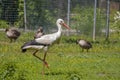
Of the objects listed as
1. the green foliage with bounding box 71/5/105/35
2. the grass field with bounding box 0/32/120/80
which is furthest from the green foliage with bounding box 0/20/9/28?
the green foliage with bounding box 71/5/105/35

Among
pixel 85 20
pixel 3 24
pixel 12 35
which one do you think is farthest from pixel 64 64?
pixel 3 24

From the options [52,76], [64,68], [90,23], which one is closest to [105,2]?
[90,23]

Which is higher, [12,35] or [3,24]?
[3,24]

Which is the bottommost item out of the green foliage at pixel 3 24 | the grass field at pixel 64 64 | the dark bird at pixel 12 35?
the grass field at pixel 64 64

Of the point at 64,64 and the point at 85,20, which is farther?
the point at 85,20

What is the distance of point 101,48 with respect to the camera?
2202 cm

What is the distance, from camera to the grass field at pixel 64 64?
11292mm

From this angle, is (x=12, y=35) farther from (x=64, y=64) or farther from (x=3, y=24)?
(x=64, y=64)

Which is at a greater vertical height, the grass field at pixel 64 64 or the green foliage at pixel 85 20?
the green foliage at pixel 85 20

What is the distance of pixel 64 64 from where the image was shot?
16016 millimetres

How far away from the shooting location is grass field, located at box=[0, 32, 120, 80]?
11292mm

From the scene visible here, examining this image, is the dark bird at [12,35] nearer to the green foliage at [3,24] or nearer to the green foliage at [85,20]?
the green foliage at [3,24]

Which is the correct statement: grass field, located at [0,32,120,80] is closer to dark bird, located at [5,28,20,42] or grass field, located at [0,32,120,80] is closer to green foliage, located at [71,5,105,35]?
dark bird, located at [5,28,20,42]

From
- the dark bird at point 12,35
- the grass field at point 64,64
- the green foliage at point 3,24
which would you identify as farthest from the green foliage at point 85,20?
the dark bird at point 12,35
